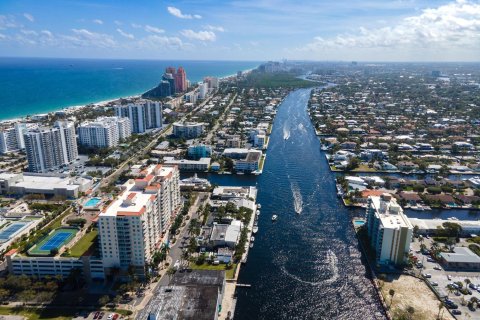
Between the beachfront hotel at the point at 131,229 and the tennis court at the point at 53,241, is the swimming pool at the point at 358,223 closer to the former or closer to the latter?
the beachfront hotel at the point at 131,229

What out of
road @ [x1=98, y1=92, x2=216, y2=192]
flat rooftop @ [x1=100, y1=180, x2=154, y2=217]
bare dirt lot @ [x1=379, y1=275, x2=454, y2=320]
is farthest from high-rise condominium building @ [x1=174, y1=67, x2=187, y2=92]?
bare dirt lot @ [x1=379, y1=275, x2=454, y2=320]

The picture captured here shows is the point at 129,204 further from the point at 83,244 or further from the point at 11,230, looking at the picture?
the point at 11,230

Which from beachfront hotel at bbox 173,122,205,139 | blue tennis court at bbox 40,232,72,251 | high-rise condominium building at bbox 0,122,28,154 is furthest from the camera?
beachfront hotel at bbox 173,122,205,139

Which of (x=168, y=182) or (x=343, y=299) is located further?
(x=168, y=182)

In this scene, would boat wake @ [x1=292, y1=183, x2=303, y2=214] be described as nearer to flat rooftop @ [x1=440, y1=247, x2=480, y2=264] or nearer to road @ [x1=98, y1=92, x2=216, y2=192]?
flat rooftop @ [x1=440, y1=247, x2=480, y2=264]

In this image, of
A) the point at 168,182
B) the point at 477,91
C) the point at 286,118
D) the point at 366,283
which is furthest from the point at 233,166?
the point at 477,91

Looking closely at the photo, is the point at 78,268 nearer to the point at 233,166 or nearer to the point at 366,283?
the point at 366,283
